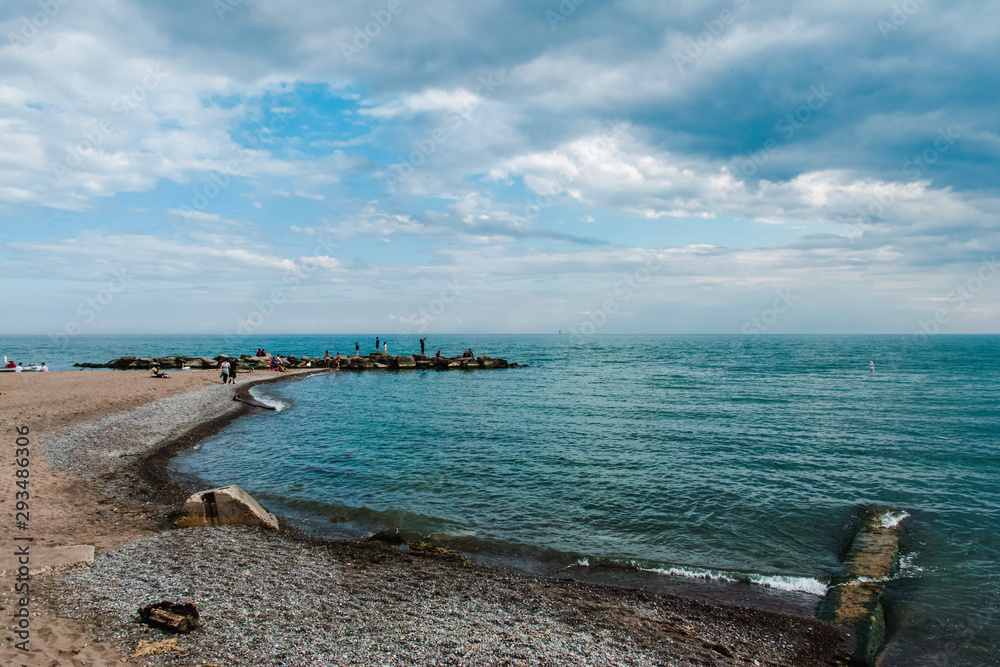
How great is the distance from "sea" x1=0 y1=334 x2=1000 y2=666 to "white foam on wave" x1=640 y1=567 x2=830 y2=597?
0.15 feet

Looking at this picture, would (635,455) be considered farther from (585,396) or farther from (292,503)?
(585,396)

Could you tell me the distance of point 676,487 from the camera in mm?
17938

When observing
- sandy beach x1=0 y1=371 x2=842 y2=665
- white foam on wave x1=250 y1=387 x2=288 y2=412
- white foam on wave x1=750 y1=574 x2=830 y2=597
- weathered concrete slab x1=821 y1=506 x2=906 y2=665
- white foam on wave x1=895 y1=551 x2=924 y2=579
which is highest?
white foam on wave x1=250 y1=387 x2=288 y2=412

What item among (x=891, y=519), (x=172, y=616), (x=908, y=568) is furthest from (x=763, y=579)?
(x=172, y=616)

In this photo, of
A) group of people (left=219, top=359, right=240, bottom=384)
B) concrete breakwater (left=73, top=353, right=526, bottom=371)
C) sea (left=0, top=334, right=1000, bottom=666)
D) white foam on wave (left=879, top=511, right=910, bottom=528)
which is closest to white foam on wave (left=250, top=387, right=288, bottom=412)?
sea (left=0, top=334, right=1000, bottom=666)

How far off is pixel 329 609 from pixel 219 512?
20.5ft

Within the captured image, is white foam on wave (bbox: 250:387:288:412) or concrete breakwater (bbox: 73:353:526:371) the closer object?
white foam on wave (bbox: 250:387:288:412)

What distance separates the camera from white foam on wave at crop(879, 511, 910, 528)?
14695 mm

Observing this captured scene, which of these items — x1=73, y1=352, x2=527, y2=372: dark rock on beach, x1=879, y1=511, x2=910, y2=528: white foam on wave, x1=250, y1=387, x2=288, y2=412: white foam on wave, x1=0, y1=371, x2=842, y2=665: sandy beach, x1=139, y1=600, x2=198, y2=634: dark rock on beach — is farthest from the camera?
x1=73, y1=352, x2=527, y2=372: dark rock on beach

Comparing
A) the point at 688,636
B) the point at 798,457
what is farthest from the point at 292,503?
the point at 798,457

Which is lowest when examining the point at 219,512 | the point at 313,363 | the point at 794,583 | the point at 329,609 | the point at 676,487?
the point at 794,583

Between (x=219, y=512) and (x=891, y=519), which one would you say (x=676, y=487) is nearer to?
(x=891, y=519)

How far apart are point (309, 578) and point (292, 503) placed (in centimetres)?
689

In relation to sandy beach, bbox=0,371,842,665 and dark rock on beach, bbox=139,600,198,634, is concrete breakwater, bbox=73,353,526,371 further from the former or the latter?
dark rock on beach, bbox=139,600,198,634
